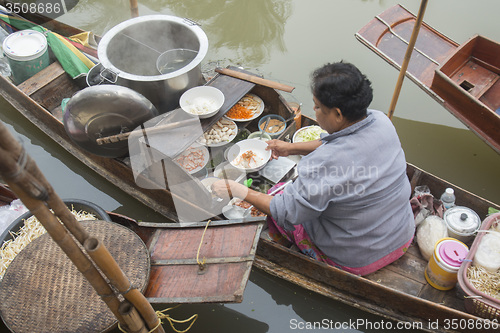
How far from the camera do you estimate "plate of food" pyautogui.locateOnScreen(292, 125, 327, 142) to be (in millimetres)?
4543

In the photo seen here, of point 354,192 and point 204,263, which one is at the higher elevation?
point 354,192

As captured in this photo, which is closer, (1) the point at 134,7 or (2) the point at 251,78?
(2) the point at 251,78

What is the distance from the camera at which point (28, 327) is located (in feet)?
9.09

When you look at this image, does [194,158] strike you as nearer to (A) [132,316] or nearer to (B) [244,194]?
(B) [244,194]

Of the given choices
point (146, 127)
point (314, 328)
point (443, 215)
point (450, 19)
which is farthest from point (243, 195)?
point (450, 19)

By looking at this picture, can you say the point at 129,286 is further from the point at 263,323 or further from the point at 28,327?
the point at 263,323

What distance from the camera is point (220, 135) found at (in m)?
4.47

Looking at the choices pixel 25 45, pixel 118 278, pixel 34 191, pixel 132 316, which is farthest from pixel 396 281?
pixel 25 45

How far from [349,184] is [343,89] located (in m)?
0.65

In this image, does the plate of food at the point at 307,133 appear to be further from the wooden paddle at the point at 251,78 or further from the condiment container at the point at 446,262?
the condiment container at the point at 446,262

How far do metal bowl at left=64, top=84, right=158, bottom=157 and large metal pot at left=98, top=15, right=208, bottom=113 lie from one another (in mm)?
250

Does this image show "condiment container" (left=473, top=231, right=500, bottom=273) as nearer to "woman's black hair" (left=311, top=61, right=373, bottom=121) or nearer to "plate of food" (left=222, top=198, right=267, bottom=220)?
"woman's black hair" (left=311, top=61, right=373, bottom=121)

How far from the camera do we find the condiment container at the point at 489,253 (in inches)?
123

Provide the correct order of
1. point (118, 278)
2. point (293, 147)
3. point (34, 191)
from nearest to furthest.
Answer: point (34, 191) < point (118, 278) < point (293, 147)
